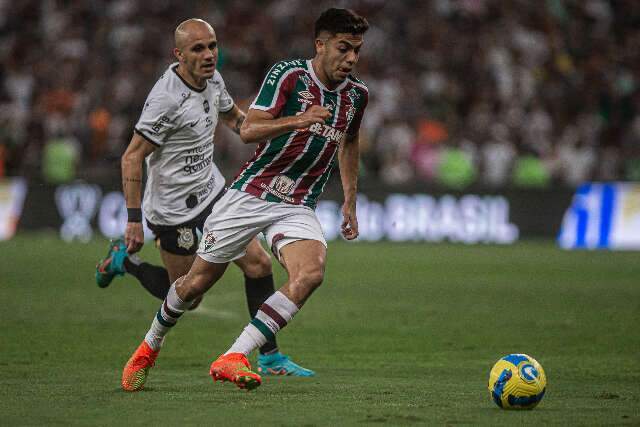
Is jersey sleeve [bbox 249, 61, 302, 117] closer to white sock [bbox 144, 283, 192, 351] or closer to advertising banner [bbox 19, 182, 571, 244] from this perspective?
white sock [bbox 144, 283, 192, 351]

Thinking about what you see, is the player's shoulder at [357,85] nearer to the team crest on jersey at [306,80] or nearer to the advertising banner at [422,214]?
the team crest on jersey at [306,80]

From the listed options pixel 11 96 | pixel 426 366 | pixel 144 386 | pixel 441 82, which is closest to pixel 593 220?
pixel 441 82

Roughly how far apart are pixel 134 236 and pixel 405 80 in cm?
1695

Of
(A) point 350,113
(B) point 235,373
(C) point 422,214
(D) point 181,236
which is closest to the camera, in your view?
(B) point 235,373

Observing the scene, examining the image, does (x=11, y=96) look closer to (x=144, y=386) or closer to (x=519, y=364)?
(x=144, y=386)

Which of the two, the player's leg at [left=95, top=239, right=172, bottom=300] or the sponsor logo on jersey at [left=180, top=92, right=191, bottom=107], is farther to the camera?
the player's leg at [left=95, top=239, right=172, bottom=300]

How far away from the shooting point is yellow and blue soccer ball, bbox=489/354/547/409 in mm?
6254

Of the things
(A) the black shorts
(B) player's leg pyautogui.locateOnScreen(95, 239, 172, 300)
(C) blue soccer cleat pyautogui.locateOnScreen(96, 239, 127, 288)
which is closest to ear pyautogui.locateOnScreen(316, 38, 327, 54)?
(A) the black shorts

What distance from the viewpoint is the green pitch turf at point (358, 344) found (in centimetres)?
623

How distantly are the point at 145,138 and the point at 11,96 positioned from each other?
1679 centimetres

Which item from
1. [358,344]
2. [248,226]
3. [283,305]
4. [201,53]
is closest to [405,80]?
[358,344]

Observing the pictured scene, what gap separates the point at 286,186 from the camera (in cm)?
715

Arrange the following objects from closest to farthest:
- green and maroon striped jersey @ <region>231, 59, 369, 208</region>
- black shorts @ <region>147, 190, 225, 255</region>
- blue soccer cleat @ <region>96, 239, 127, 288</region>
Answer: green and maroon striped jersey @ <region>231, 59, 369, 208</region> → black shorts @ <region>147, 190, 225, 255</region> → blue soccer cleat @ <region>96, 239, 127, 288</region>

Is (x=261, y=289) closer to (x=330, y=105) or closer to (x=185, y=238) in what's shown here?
(x=185, y=238)
